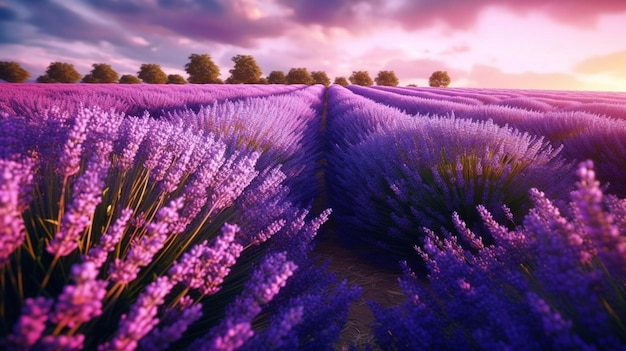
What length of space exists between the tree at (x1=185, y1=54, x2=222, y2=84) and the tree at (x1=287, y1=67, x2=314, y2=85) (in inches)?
405

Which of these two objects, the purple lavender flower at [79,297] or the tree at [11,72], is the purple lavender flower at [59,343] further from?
the tree at [11,72]

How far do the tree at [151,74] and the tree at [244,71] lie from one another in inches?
363

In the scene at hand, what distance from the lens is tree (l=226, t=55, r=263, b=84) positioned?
5281 centimetres

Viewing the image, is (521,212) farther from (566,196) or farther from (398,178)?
(398,178)

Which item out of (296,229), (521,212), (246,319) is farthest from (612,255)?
(521,212)

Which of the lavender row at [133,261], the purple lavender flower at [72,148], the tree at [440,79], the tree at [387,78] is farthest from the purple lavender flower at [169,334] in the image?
the tree at [440,79]

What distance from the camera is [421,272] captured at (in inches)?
96.3

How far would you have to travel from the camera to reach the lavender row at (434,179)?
7.81 ft

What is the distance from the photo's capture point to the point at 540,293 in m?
1.12

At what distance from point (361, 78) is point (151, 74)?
101ft

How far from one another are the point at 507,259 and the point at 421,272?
43.7 inches

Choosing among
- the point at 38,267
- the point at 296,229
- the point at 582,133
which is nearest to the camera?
the point at 38,267

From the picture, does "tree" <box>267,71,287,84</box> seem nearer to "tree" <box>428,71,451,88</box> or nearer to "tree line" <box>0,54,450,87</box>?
"tree line" <box>0,54,450,87</box>

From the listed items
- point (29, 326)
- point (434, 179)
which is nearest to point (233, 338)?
point (29, 326)
